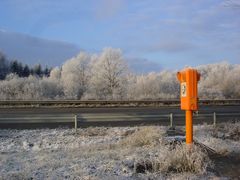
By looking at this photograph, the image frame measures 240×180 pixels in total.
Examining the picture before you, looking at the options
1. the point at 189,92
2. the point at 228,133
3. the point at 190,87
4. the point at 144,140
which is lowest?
the point at 228,133

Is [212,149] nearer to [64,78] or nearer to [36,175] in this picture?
[36,175]

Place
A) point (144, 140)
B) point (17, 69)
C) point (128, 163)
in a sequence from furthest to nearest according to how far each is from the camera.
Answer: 1. point (17, 69)
2. point (144, 140)
3. point (128, 163)

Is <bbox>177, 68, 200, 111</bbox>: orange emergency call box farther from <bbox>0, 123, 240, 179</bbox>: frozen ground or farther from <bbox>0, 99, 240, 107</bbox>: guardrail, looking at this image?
<bbox>0, 99, 240, 107</bbox>: guardrail

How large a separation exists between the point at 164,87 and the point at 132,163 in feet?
160

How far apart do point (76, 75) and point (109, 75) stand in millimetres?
Answer: 8044

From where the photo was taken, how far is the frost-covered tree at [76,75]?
5339 cm

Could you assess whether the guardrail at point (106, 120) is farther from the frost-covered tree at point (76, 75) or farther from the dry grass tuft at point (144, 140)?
the frost-covered tree at point (76, 75)

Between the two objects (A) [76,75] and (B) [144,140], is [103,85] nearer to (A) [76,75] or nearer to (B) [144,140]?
(A) [76,75]

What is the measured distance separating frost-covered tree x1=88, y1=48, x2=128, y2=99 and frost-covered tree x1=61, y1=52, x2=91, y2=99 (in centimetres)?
177

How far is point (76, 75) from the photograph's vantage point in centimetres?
6191

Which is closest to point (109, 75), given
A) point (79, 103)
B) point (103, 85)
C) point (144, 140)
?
point (103, 85)

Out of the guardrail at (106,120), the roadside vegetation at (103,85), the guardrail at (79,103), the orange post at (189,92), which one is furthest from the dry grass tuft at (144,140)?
the roadside vegetation at (103,85)

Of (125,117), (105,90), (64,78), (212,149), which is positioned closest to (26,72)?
(64,78)

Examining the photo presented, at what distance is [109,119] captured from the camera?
23.1 metres
